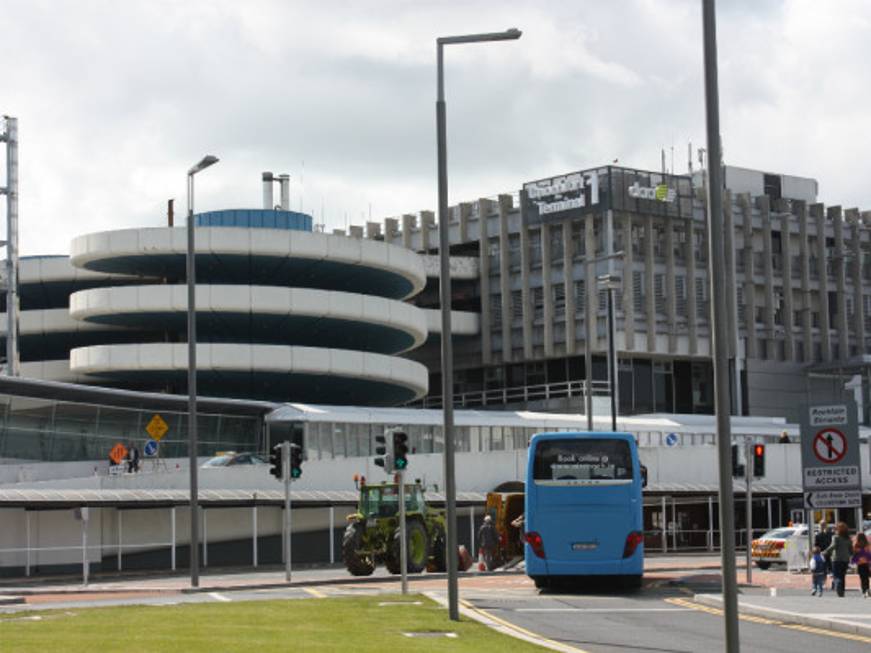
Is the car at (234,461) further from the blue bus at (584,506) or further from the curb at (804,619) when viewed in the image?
the curb at (804,619)

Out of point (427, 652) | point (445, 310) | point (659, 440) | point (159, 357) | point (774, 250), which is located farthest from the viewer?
point (774, 250)

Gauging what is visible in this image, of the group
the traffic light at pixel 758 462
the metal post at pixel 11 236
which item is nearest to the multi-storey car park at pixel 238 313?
the metal post at pixel 11 236

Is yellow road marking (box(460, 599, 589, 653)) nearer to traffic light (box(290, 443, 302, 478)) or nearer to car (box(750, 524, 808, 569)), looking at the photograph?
traffic light (box(290, 443, 302, 478))

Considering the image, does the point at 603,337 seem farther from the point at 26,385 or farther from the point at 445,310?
the point at 445,310

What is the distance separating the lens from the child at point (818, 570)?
113 ft

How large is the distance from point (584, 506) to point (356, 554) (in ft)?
38.4

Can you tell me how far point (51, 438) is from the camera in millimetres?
68750

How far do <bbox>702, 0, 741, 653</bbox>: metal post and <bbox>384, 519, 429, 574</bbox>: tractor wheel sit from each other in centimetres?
3020

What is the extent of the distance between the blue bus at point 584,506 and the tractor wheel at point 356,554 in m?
10.6

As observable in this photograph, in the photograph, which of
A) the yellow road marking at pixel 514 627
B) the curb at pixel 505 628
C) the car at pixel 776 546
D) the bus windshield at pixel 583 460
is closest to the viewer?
the curb at pixel 505 628

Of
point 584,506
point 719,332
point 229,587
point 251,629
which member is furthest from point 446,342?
point 229,587

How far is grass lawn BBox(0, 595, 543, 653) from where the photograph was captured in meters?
21.0

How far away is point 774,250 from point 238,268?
119 feet

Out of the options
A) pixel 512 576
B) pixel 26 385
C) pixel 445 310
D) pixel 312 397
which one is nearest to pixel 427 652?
pixel 445 310
